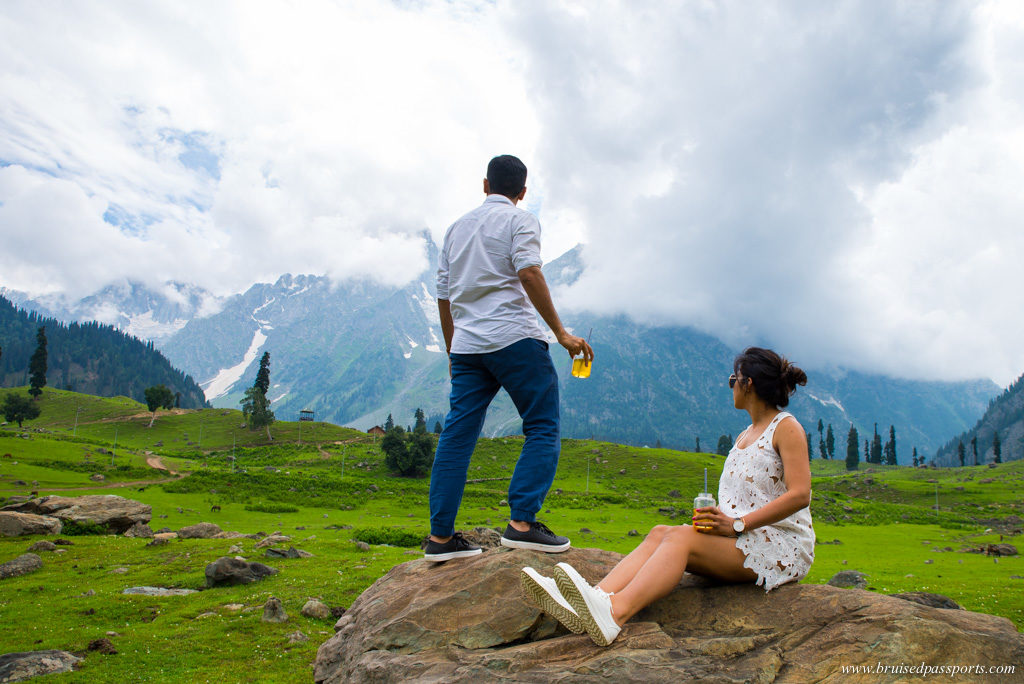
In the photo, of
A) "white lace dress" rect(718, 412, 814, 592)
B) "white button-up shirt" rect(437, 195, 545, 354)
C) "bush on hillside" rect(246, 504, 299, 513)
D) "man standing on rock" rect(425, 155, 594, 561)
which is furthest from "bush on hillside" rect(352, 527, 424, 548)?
"white lace dress" rect(718, 412, 814, 592)

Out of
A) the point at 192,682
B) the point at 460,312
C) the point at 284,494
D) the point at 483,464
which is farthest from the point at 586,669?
the point at 483,464

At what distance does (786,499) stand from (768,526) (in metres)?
0.34

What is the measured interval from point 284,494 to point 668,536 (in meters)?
43.4

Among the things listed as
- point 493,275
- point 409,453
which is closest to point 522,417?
point 493,275

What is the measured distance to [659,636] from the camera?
4.48m

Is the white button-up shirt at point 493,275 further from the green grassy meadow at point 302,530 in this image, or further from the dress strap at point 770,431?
the green grassy meadow at point 302,530

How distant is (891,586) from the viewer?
57.7 feet

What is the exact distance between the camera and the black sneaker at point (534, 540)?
6.14 m

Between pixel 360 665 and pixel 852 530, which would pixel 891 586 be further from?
pixel 852 530

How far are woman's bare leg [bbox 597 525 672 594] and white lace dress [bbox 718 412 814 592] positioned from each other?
0.73m

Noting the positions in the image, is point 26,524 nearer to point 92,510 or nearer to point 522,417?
point 92,510

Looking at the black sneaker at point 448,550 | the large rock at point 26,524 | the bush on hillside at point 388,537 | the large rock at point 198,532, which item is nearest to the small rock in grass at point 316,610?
the black sneaker at point 448,550

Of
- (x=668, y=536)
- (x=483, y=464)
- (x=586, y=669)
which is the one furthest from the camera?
(x=483, y=464)

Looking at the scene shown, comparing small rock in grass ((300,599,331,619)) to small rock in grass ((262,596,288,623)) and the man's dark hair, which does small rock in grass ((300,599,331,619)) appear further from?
the man's dark hair
